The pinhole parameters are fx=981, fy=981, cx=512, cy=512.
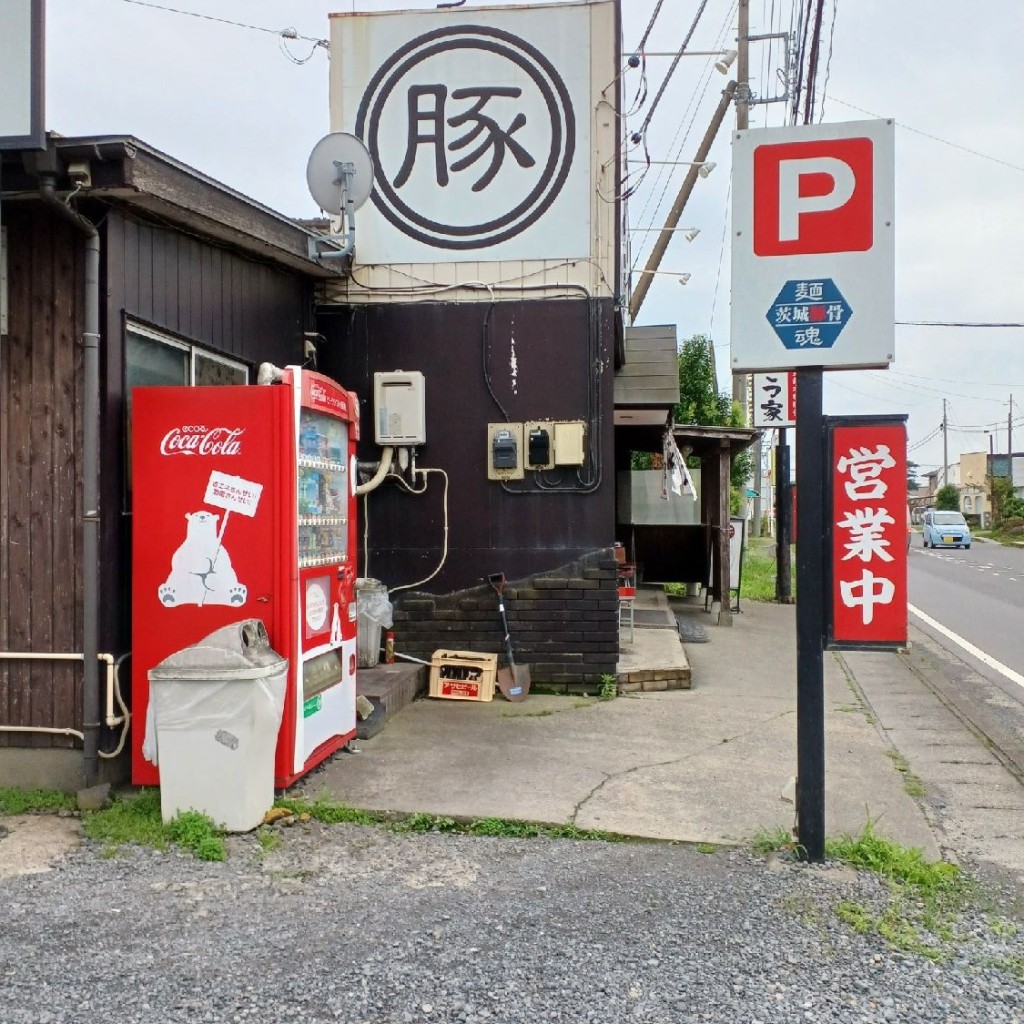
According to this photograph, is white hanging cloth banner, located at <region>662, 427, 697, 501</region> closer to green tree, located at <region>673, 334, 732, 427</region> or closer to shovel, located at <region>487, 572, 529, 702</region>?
shovel, located at <region>487, 572, 529, 702</region>

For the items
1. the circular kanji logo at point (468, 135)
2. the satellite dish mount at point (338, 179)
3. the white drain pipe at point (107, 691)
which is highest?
the circular kanji logo at point (468, 135)

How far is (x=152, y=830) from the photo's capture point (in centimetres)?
472

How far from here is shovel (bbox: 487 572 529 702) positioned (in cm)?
792

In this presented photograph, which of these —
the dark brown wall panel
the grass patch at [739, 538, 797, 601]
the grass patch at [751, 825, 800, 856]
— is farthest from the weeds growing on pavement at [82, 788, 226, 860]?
the grass patch at [739, 538, 797, 601]

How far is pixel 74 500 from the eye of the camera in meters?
5.22

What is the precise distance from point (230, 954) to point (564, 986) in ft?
3.94

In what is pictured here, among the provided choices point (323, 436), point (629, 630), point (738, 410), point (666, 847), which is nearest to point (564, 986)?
point (666, 847)

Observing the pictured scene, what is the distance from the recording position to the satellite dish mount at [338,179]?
7031mm

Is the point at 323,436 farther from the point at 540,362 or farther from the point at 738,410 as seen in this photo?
the point at 738,410

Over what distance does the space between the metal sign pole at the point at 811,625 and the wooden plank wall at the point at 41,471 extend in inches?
145

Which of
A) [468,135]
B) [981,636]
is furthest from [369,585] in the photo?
[981,636]

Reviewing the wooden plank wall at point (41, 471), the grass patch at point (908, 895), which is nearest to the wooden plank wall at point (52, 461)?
the wooden plank wall at point (41, 471)

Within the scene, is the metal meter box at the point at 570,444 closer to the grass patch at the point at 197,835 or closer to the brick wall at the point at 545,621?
the brick wall at the point at 545,621

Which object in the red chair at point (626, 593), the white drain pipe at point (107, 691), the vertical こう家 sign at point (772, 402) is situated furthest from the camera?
the vertical こう家 sign at point (772, 402)
